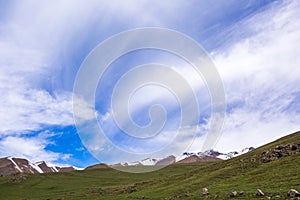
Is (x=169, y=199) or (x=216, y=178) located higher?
(x=216, y=178)

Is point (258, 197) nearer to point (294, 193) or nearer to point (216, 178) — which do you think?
point (294, 193)

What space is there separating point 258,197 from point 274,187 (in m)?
4.47

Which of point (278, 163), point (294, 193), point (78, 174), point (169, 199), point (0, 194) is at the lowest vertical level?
point (294, 193)

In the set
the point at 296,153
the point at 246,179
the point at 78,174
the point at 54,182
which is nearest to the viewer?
the point at 246,179

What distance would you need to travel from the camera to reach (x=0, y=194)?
379ft

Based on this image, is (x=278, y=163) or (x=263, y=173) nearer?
(x=263, y=173)

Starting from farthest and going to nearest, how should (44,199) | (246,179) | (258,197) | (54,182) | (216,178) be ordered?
(54,182)
(44,199)
(216,178)
(246,179)
(258,197)

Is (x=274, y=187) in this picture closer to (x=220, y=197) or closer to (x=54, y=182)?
(x=220, y=197)

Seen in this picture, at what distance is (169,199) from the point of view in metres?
43.5

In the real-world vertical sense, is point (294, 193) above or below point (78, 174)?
below

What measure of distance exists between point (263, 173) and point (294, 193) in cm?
1862

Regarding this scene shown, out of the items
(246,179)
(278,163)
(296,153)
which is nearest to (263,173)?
(246,179)

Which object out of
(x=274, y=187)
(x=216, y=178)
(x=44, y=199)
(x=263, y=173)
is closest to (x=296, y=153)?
(x=263, y=173)

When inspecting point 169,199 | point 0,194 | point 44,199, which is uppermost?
point 0,194
